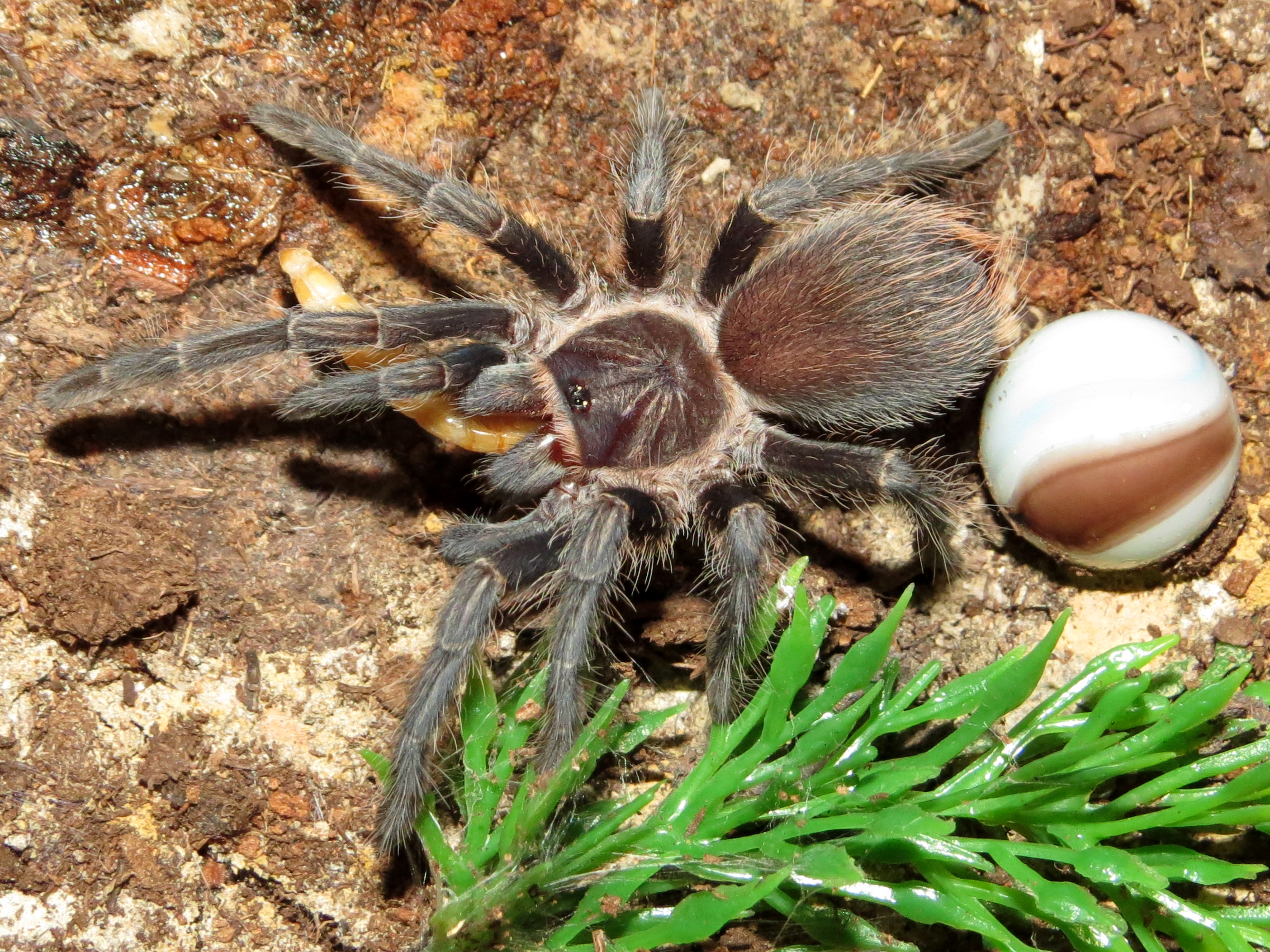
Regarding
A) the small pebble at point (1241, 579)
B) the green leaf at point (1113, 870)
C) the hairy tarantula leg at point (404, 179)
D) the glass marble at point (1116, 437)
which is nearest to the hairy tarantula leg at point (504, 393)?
the hairy tarantula leg at point (404, 179)

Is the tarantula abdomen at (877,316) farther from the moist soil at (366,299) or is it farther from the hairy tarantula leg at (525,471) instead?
the hairy tarantula leg at (525,471)

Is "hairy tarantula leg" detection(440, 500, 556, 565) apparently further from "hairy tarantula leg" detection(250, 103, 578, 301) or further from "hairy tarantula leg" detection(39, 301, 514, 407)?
"hairy tarantula leg" detection(250, 103, 578, 301)

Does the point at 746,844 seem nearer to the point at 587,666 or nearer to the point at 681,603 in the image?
the point at 587,666

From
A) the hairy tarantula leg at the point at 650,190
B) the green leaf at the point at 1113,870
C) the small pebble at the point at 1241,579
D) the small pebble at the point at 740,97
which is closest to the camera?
the green leaf at the point at 1113,870

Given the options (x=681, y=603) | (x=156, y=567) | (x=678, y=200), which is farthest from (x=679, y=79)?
(x=156, y=567)

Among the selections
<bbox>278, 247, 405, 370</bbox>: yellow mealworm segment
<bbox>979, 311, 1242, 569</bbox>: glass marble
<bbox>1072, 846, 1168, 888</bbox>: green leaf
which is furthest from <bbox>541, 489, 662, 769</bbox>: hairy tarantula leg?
<bbox>1072, 846, 1168, 888</bbox>: green leaf
